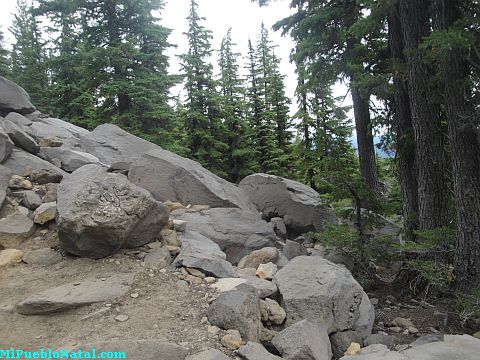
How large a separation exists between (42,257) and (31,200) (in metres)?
1.54

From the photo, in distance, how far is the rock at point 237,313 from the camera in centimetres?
409

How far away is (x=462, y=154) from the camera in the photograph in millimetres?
6234

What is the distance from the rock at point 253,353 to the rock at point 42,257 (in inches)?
128

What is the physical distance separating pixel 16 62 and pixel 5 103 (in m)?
16.9

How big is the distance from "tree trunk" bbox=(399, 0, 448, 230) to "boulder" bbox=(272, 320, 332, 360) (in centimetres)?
420

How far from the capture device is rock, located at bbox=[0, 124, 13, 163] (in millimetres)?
7535

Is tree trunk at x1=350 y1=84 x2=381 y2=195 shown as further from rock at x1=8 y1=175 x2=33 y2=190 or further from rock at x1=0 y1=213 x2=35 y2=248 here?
rock at x1=0 y1=213 x2=35 y2=248

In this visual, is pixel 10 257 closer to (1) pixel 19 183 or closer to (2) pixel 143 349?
(1) pixel 19 183

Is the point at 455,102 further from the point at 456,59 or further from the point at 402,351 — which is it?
the point at 402,351

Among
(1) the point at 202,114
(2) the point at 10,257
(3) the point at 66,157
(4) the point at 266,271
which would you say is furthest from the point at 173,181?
(1) the point at 202,114

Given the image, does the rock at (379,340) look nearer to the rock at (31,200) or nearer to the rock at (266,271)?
the rock at (266,271)

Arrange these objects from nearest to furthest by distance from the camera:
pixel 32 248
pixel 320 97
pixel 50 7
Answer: pixel 32 248 < pixel 50 7 < pixel 320 97

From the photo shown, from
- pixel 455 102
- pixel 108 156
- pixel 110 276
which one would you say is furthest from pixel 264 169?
pixel 110 276

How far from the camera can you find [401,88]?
839 cm
